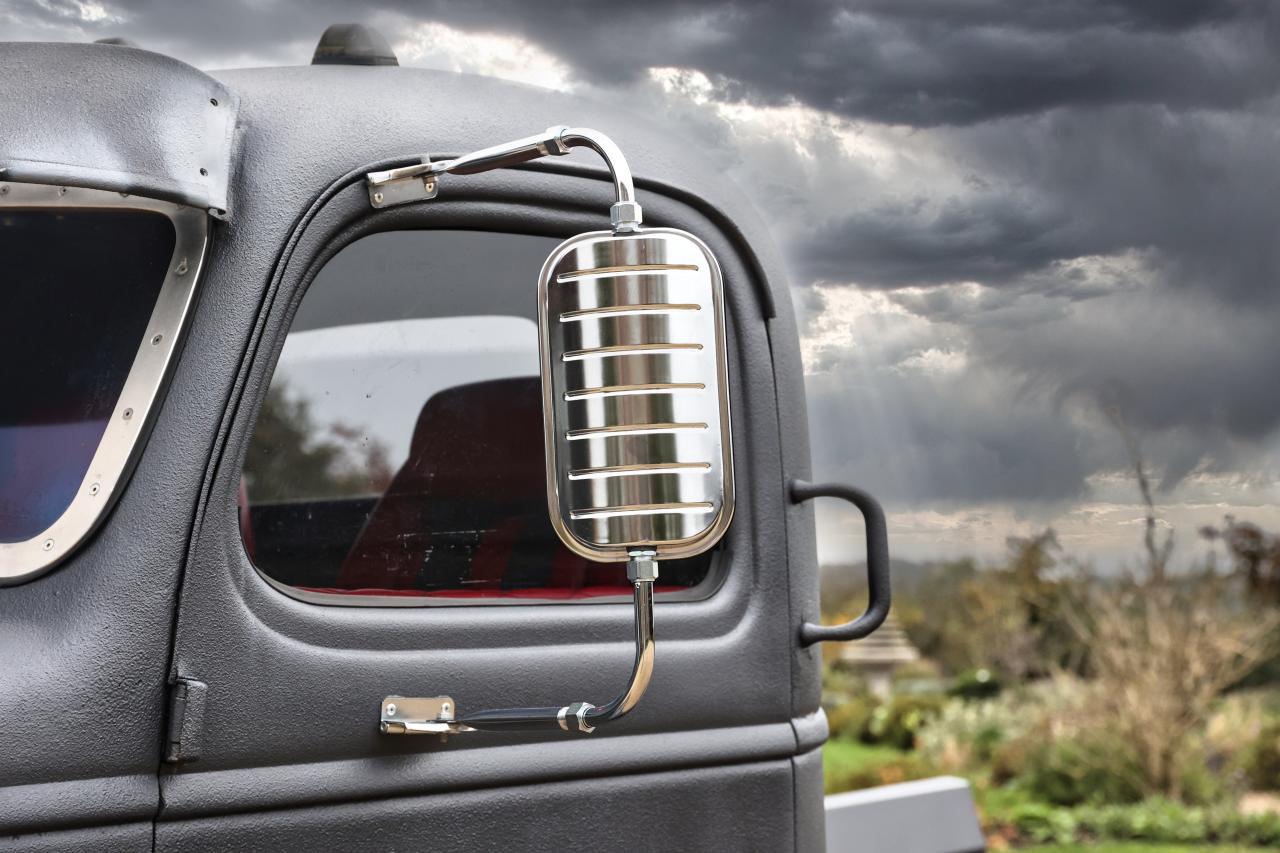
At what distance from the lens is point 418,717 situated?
168 cm

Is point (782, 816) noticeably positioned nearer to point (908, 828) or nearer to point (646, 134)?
point (908, 828)

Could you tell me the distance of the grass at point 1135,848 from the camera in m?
7.51

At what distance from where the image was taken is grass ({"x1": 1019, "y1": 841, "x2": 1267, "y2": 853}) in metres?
7.51

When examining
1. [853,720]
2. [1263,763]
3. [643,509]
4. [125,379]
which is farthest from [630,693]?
[853,720]

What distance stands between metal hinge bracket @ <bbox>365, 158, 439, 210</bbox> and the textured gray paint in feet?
0.64

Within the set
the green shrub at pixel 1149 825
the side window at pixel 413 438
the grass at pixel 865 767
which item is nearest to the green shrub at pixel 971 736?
the grass at pixel 865 767

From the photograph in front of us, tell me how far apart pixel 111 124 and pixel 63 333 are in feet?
0.84

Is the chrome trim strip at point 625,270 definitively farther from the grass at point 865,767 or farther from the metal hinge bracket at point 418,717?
the grass at point 865,767

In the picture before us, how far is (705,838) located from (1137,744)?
7371 mm

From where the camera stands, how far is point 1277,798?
8.50 m

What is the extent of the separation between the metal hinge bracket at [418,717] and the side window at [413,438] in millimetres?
155

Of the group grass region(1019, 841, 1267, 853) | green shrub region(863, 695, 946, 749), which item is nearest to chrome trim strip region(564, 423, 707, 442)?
grass region(1019, 841, 1267, 853)

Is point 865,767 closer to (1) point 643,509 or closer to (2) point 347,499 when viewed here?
(2) point 347,499

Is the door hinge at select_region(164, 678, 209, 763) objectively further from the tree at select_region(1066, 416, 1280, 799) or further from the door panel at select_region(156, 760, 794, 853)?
the tree at select_region(1066, 416, 1280, 799)
